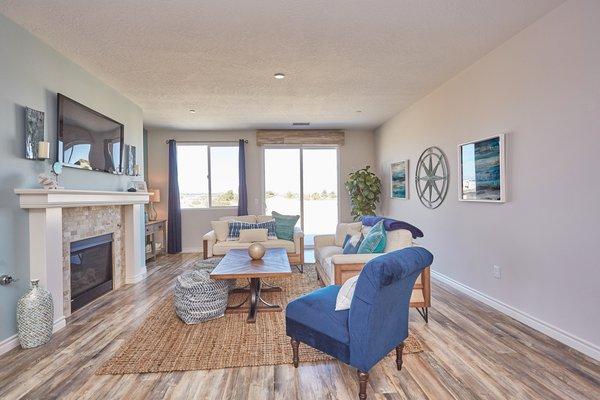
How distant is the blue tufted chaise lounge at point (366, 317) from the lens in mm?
1753

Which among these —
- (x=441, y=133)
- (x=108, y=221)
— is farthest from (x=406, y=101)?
(x=108, y=221)

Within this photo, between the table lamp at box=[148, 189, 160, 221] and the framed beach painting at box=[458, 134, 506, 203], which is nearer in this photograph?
the framed beach painting at box=[458, 134, 506, 203]

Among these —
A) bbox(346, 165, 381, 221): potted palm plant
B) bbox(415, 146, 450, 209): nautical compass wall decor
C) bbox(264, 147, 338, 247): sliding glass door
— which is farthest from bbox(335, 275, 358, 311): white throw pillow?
bbox(264, 147, 338, 247): sliding glass door

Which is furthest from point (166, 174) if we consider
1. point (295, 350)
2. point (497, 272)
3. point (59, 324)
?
point (497, 272)

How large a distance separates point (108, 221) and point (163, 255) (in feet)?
8.41

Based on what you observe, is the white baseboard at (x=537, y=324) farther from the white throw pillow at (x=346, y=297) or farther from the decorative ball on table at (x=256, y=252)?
the decorative ball on table at (x=256, y=252)

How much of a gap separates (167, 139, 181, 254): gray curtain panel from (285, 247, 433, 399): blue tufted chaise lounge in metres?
5.14

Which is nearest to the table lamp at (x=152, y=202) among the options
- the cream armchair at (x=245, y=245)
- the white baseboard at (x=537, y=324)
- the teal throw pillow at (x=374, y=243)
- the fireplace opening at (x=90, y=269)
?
the cream armchair at (x=245, y=245)

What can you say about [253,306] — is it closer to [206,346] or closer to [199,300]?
[199,300]

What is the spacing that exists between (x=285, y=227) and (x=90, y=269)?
8.81 feet

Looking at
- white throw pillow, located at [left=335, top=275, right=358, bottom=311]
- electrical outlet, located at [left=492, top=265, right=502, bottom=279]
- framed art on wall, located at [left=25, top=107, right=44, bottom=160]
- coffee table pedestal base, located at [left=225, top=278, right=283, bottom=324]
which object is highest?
framed art on wall, located at [left=25, top=107, right=44, bottom=160]

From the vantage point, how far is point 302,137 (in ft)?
22.6

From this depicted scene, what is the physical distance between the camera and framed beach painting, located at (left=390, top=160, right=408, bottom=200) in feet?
17.7

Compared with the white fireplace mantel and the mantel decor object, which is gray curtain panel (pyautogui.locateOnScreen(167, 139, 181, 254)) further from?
the mantel decor object
